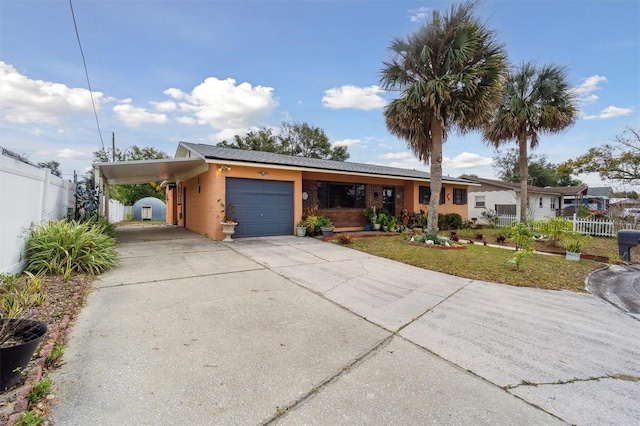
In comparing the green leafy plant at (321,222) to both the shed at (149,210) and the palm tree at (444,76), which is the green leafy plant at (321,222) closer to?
the palm tree at (444,76)

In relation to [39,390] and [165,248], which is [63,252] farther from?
[39,390]

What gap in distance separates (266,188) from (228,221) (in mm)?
2173

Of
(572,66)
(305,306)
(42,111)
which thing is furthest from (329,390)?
(42,111)

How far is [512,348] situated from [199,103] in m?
19.4

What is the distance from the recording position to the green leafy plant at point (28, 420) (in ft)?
5.81

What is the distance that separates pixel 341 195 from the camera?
14414 mm

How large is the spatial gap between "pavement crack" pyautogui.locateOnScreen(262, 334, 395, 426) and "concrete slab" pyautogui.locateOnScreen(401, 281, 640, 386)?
46cm

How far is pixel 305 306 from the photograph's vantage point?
4.31m

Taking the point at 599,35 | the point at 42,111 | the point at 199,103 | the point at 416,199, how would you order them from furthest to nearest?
the point at 199,103, the point at 416,199, the point at 42,111, the point at 599,35

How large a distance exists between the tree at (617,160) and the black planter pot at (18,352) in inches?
827

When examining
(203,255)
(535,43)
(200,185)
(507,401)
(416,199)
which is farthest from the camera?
(416,199)

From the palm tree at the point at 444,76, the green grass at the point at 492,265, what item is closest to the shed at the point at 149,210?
the green grass at the point at 492,265

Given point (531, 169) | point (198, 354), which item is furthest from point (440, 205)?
point (531, 169)

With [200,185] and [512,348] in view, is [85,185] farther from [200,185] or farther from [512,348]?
[512,348]
